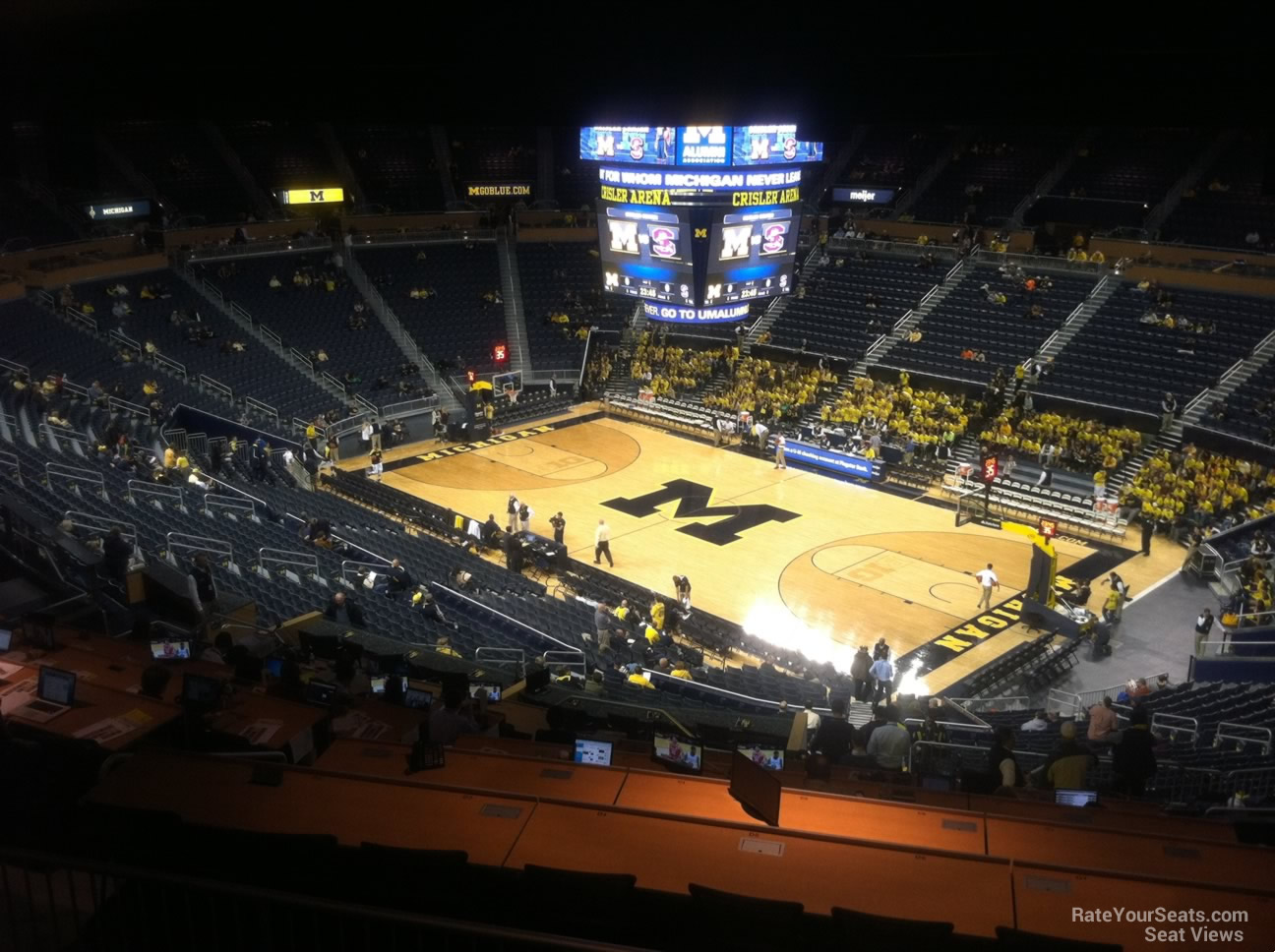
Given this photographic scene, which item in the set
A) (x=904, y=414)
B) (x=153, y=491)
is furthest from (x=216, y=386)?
(x=904, y=414)

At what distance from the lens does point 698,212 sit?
82.0 ft

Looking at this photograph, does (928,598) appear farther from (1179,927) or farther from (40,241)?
(40,241)

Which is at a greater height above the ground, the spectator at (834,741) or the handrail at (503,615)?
the spectator at (834,741)

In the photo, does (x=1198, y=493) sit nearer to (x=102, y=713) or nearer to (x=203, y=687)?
(x=203, y=687)

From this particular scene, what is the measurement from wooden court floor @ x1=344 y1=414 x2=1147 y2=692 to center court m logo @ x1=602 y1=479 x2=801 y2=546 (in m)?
0.05

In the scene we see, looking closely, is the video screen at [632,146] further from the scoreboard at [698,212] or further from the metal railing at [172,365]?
the metal railing at [172,365]

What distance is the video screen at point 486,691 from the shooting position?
11.0 meters

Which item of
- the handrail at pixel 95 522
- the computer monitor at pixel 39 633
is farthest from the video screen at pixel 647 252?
the computer monitor at pixel 39 633

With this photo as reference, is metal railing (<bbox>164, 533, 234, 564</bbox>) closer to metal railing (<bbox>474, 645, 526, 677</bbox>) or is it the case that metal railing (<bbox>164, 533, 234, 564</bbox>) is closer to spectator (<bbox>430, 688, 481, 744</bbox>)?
metal railing (<bbox>474, 645, 526, 677</bbox>)

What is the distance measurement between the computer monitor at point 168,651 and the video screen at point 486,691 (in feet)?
9.47

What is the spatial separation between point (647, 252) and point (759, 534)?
772 cm

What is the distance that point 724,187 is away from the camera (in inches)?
958

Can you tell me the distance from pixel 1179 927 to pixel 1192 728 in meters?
10.0

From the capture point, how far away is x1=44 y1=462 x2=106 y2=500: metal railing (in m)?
17.8
